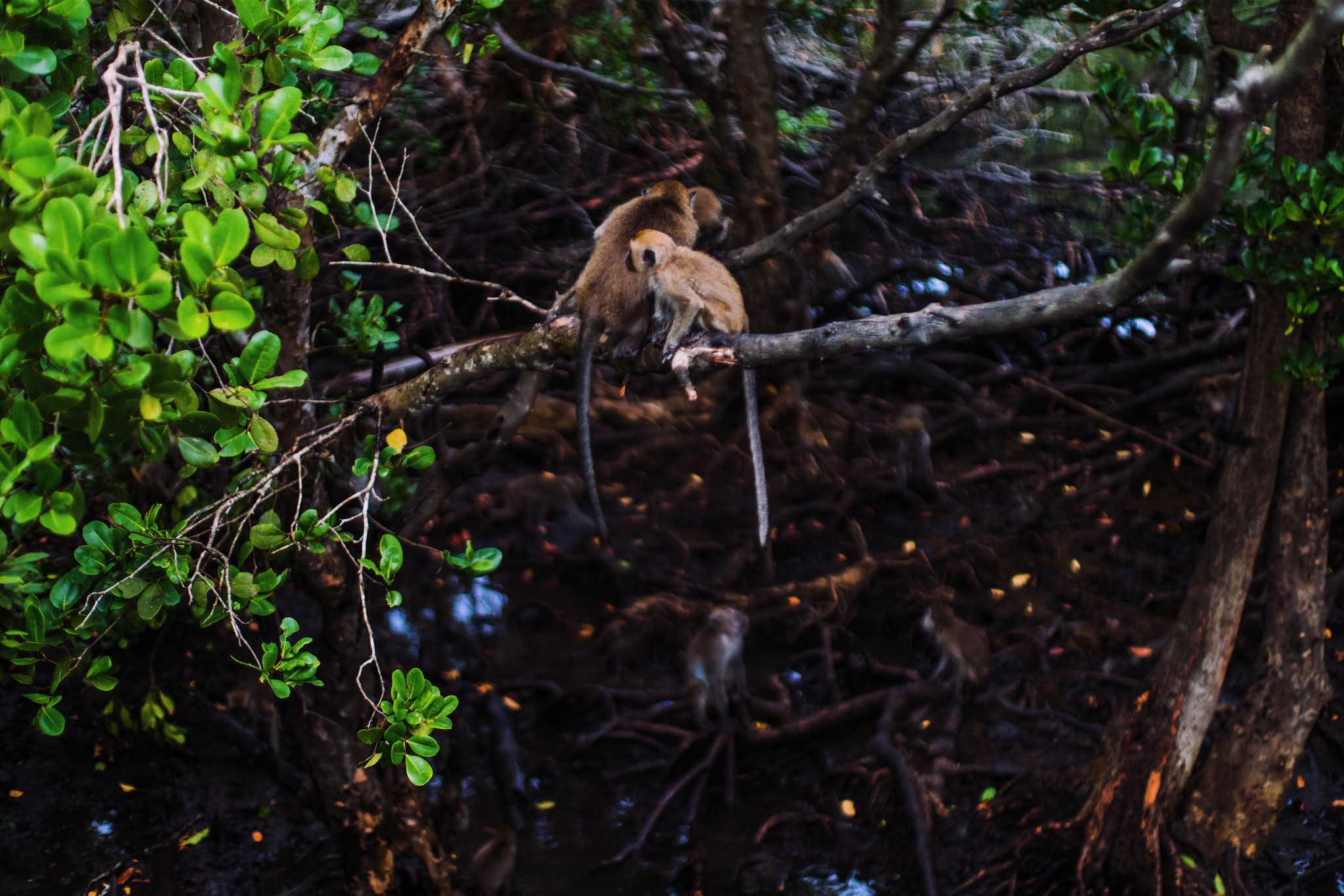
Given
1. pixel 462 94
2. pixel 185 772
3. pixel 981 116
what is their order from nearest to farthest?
pixel 185 772 < pixel 462 94 < pixel 981 116

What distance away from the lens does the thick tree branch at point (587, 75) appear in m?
5.41

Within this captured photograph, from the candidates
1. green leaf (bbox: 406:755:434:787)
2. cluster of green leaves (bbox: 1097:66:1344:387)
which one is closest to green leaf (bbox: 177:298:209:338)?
green leaf (bbox: 406:755:434:787)

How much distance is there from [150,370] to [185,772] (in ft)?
12.5

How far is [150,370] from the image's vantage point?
5.27ft

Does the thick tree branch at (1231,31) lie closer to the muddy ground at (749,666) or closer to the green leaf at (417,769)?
the muddy ground at (749,666)

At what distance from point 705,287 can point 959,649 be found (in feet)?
8.65

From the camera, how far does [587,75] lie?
5.66 metres

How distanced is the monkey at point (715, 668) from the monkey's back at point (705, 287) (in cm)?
203

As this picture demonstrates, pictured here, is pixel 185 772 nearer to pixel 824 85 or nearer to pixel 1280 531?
pixel 1280 531

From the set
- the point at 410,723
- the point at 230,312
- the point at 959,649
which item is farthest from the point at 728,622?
the point at 230,312

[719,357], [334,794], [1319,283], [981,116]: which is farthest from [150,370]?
[981,116]

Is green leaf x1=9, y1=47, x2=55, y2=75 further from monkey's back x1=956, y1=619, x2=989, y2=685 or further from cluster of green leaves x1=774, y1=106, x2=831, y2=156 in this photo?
cluster of green leaves x1=774, y1=106, x2=831, y2=156

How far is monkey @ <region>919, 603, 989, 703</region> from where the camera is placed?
4914 mm

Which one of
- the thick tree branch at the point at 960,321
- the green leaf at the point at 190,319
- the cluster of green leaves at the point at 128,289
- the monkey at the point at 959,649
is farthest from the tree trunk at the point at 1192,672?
the green leaf at the point at 190,319
